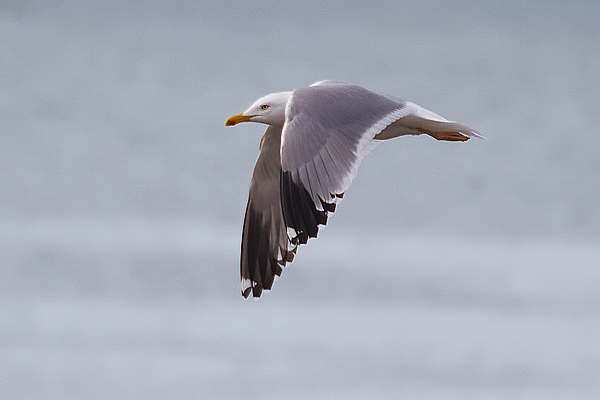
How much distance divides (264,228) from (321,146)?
1817mm

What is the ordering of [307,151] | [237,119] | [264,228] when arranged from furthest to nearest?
[264,228] < [237,119] < [307,151]

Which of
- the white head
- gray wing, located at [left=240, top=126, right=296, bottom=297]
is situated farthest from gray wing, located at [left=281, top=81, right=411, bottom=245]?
gray wing, located at [left=240, top=126, right=296, bottom=297]

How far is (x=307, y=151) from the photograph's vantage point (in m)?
6.31

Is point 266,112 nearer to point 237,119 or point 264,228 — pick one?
point 237,119

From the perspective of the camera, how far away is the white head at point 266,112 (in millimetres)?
7645

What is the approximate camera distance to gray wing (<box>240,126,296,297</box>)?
796 centimetres

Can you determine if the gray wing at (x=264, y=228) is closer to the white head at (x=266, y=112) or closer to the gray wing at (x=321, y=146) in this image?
the white head at (x=266, y=112)

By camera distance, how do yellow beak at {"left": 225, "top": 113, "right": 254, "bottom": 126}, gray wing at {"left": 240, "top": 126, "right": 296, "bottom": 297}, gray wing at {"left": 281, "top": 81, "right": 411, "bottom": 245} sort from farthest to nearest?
gray wing at {"left": 240, "top": 126, "right": 296, "bottom": 297} < yellow beak at {"left": 225, "top": 113, "right": 254, "bottom": 126} < gray wing at {"left": 281, "top": 81, "right": 411, "bottom": 245}

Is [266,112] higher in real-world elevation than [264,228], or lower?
higher

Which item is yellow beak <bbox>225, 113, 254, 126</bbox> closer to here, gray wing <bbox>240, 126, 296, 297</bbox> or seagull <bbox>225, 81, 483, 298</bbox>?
seagull <bbox>225, 81, 483, 298</bbox>

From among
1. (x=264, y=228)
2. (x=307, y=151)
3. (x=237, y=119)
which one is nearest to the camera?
(x=307, y=151)

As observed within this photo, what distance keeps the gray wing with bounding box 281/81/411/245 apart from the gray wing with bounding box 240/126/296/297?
3.64 feet

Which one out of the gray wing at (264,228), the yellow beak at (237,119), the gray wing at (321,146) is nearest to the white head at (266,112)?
the yellow beak at (237,119)

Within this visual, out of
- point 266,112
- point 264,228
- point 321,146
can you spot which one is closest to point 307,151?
point 321,146
